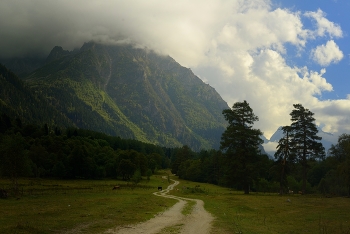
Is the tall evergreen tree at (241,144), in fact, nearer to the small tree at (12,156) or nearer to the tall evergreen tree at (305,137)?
the tall evergreen tree at (305,137)

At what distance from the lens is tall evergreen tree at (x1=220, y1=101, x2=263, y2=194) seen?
198ft

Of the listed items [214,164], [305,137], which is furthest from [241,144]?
[214,164]

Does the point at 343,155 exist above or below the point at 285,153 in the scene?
above

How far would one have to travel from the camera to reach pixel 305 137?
5838cm

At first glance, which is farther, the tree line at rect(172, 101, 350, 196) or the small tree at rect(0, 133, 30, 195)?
the tree line at rect(172, 101, 350, 196)

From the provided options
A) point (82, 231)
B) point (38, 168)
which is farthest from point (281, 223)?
point (38, 168)

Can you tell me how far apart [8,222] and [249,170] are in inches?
1895

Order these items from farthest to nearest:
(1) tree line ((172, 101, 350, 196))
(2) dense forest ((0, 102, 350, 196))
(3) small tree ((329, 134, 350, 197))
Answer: (1) tree line ((172, 101, 350, 196)), (2) dense forest ((0, 102, 350, 196)), (3) small tree ((329, 134, 350, 197))

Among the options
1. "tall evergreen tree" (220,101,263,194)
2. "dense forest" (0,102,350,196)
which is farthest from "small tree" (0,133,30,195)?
"tall evergreen tree" (220,101,263,194)

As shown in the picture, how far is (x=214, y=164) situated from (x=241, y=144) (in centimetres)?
6775

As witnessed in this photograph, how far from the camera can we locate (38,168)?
307ft

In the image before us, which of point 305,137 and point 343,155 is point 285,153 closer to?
point 305,137

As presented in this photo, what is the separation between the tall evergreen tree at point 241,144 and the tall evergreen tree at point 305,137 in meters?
7.71

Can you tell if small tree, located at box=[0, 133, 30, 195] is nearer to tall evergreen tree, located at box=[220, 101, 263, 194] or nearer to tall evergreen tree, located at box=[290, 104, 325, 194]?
tall evergreen tree, located at box=[220, 101, 263, 194]
